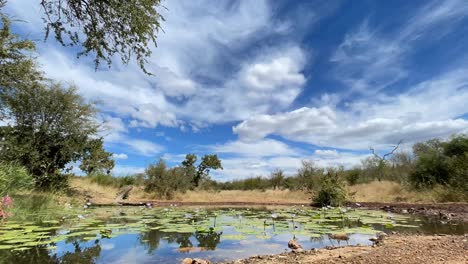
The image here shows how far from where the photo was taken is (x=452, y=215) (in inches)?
431

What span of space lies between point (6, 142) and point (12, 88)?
4272 millimetres

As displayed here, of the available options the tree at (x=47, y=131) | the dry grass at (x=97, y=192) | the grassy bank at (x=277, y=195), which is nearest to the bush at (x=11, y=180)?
the tree at (x=47, y=131)

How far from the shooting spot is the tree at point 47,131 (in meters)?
15.7

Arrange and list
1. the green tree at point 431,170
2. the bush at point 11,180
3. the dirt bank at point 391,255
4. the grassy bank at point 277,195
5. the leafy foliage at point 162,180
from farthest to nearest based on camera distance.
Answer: the leafy foliage at point 162,180
the green tree at point 431,170
the grassy bank at point 277,195
the bush at point 11,180
the dirt bank at point 391,255

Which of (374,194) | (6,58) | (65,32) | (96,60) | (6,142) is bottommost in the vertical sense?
(374,194)

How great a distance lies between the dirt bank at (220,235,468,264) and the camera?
157 inches

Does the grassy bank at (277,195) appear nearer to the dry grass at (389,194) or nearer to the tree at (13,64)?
the dry grass at (389,194)

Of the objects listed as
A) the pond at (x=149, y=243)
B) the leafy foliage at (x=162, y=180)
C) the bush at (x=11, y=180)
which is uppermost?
the leafy foliage at (x=162, y=180)

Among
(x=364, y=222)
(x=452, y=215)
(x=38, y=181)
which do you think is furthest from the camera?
(x=38, y=181)

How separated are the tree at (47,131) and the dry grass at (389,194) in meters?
16.8

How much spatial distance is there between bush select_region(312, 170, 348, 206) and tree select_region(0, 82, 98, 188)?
14.1 m

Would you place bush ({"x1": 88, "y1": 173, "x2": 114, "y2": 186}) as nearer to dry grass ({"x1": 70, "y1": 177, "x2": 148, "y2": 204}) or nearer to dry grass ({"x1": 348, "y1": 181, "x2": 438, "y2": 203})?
dry grass ({"x1": 70, "y1": 177, "x2": 148, "y2": 204})

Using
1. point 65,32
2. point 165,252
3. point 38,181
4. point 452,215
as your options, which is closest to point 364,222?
point 452,215

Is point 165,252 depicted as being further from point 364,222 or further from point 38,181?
point 38,181
